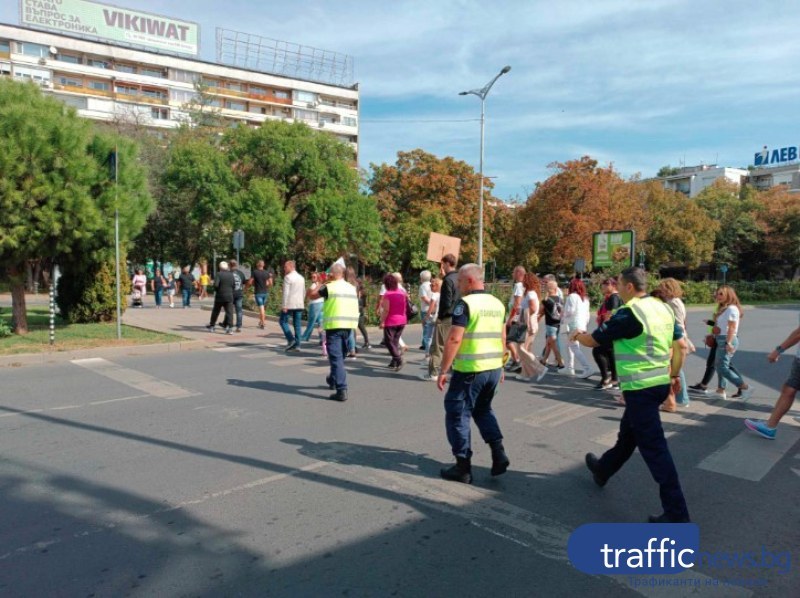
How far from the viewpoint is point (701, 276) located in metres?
62.6

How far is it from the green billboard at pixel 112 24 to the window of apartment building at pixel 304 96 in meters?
12.6

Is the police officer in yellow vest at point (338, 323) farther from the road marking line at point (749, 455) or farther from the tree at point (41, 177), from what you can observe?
the tree at point (41, 177)

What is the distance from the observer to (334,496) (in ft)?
14.0

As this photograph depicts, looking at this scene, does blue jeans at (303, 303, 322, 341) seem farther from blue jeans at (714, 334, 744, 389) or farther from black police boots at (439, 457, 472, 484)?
black police boots at (439, 457, 472, 484)

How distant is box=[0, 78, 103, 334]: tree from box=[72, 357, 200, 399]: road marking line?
2.89 metres

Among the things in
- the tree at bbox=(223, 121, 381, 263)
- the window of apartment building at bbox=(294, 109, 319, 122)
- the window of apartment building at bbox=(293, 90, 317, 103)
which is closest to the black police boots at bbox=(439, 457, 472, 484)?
the tree at bbox=(223, 121, 381, 263)

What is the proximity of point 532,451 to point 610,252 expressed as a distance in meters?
24.2

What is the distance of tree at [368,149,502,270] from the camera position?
36.6 meters

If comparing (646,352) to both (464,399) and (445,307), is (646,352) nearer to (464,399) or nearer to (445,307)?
(464,399)

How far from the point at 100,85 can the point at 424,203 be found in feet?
141

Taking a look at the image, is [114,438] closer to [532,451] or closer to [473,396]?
[473,396]

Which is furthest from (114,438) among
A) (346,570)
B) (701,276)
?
(701,276)

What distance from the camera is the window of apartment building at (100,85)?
59.1m

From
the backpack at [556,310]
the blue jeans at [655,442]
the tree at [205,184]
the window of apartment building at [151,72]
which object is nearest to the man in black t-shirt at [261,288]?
the backpack at [556,310]
